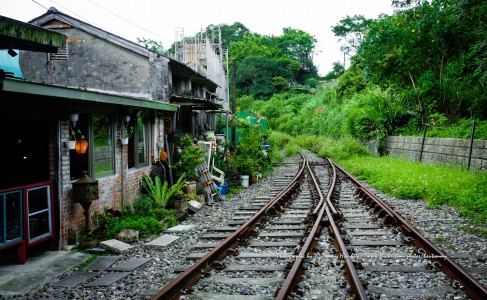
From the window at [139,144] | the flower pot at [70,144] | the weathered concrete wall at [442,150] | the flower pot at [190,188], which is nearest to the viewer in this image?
the flower pot at [70,144]

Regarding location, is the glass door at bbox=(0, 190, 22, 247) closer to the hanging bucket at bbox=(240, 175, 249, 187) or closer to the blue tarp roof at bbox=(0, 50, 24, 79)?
the blue tarp roof at bbox=(0, 50, 24, 79)

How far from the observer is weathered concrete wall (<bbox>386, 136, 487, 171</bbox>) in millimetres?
11898

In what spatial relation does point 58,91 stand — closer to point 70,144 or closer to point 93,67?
point 70,144

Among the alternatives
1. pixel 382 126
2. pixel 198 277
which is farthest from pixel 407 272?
pixel 382 126

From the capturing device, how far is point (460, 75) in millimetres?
16469

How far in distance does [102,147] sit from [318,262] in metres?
5.14

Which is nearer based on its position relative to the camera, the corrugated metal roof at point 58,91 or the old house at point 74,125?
the corrugated metal roof at point 58,91

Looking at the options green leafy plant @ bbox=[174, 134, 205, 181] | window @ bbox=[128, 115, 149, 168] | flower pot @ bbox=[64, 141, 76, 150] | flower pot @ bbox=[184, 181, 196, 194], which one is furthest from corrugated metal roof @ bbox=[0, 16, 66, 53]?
green leafy plant @ bbox=[174, 134, 205, 181]

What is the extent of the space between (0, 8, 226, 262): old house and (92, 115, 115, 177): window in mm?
21

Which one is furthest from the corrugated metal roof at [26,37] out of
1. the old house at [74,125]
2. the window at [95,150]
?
the window at [95,150]

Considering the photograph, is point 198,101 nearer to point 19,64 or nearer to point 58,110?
point 58,110

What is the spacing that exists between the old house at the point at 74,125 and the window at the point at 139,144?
0.03 metres

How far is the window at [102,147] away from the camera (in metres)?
7.89

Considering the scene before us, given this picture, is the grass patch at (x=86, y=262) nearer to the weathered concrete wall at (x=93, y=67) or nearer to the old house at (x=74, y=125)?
the old house at (x=74, y=125)
